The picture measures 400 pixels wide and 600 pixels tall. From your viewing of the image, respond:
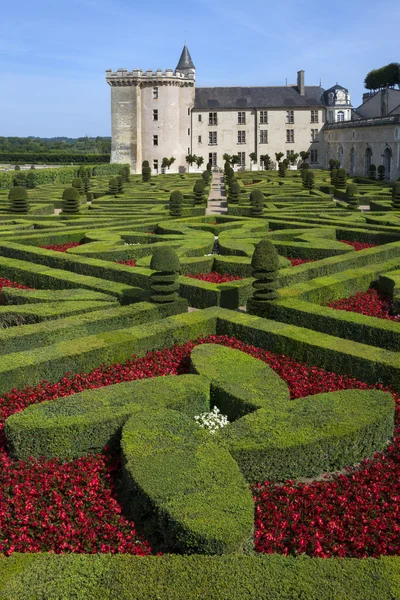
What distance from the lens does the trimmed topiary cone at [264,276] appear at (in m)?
10.4

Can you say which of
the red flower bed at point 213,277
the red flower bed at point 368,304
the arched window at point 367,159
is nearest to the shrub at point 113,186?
the red flower bed at point 213,277

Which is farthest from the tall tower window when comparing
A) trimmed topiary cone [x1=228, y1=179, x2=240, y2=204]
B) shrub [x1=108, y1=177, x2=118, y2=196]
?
trimmed topiary cone [x1=228, y1=179, x2=240, y2=204]

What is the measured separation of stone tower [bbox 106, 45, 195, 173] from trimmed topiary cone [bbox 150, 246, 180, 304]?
50576 mm

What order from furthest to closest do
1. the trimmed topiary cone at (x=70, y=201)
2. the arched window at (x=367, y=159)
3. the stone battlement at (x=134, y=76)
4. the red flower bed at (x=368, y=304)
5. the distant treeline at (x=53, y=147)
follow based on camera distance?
1. the distant treeline at (x=53, y=147)
2. the stone battlement at (x=134, y=76)
3. the arched window at (x=367, y=159)
4. the trimmed topiary cone at (x=70, y=201)
5. the red flower bed at (x=368, y=304)

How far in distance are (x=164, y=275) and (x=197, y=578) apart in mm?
6911

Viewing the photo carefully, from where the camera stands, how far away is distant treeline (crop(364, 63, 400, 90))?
66.8 m

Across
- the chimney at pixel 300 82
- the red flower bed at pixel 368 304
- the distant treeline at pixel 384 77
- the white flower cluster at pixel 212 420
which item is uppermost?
the distant treeline at pixel 384 77

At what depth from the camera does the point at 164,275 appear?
35.0 feet

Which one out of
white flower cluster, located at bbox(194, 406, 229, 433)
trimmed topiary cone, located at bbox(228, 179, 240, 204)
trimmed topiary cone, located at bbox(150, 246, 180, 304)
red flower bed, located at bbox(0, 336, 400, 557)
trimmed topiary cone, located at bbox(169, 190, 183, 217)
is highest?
trimmed topiary cone, located at bbox(228, 179, 240, 204)

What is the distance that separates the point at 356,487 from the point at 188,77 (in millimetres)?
60359

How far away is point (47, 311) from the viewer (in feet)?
33.8

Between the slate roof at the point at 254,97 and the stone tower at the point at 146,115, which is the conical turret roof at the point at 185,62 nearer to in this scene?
the slate roof at the point at 254,97

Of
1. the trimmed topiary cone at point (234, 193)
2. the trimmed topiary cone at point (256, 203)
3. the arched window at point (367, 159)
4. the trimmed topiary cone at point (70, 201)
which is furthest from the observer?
the arched window at point (367, 159)

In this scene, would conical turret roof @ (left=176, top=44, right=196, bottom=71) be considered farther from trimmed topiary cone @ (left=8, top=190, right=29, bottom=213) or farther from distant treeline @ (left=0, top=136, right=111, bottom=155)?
trimmed topiary cone @ (left=8, top=190, right=29, bottom=213)
